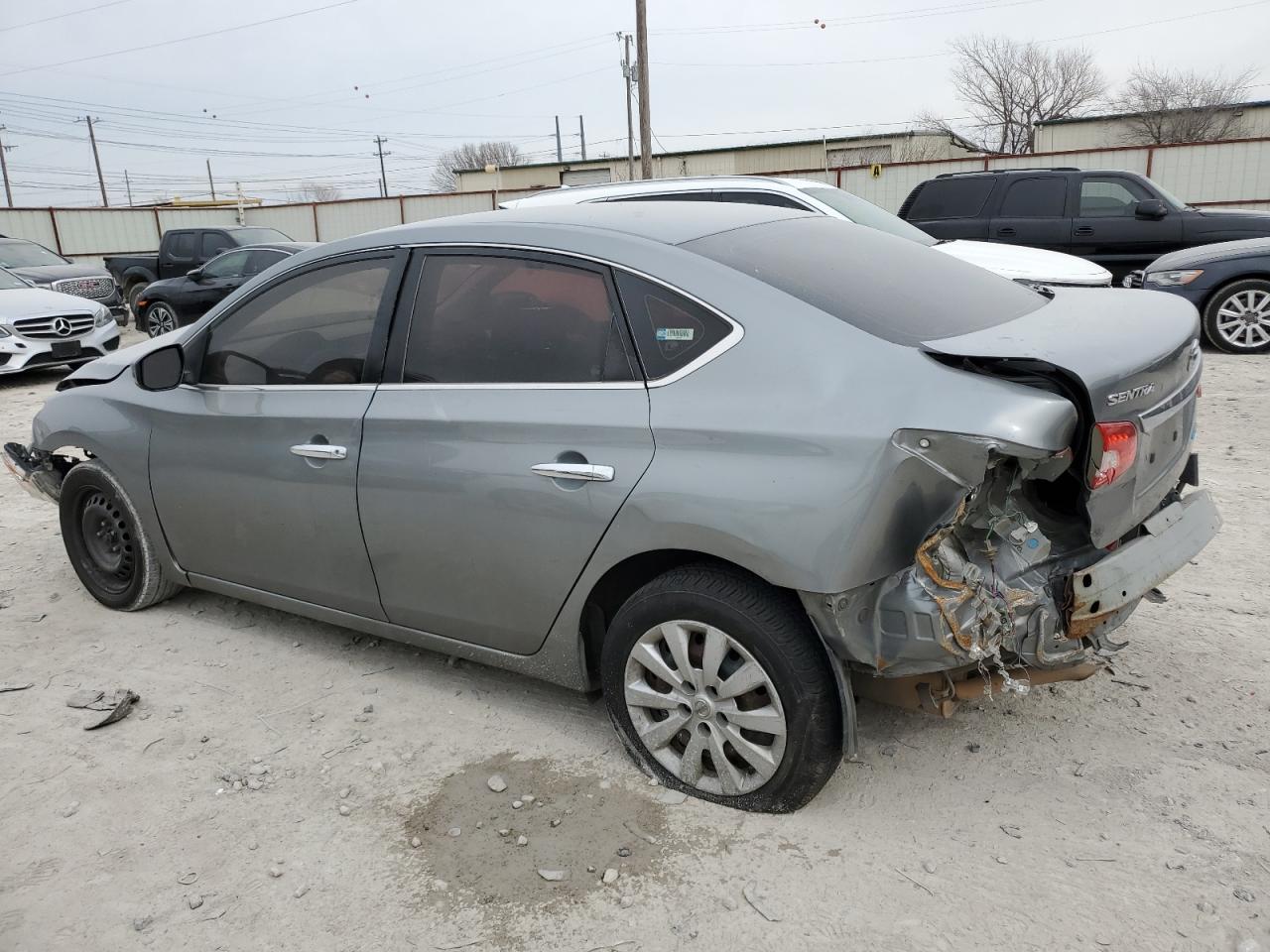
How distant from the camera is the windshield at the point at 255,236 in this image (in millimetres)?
16344

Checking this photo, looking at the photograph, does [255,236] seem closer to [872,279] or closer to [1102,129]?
[872,279]

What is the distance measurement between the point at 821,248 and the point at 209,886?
2.60m

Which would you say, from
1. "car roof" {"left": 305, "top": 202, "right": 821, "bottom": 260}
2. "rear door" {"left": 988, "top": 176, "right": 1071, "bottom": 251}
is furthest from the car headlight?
"car roof" {"left": 305, "top": 202, "right": 821, "bottom": 260}

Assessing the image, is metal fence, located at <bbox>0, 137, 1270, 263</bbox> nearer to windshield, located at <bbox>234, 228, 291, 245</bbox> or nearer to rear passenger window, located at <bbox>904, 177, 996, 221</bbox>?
windshield, located at <bbox>234, 228, 291, 245</bbox>

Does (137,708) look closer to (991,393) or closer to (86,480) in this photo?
(86,480)

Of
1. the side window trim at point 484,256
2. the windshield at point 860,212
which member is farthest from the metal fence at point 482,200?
the side window trim at point 484,256

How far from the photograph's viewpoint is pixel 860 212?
816cm

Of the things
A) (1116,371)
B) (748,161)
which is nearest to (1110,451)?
(1116,371)

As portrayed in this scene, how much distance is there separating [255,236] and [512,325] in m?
15.1

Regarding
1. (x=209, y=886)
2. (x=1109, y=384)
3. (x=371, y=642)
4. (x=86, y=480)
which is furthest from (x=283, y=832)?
(x=1109, y=384)

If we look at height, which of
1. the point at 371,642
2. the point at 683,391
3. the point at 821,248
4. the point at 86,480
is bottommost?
the point at 371,642

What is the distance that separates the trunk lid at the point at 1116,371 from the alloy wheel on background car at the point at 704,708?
0.99 meters

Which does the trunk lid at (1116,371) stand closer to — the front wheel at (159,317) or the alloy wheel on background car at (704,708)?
the alloy wheel on background car at (704,708)

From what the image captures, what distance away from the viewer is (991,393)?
7.88 feet
